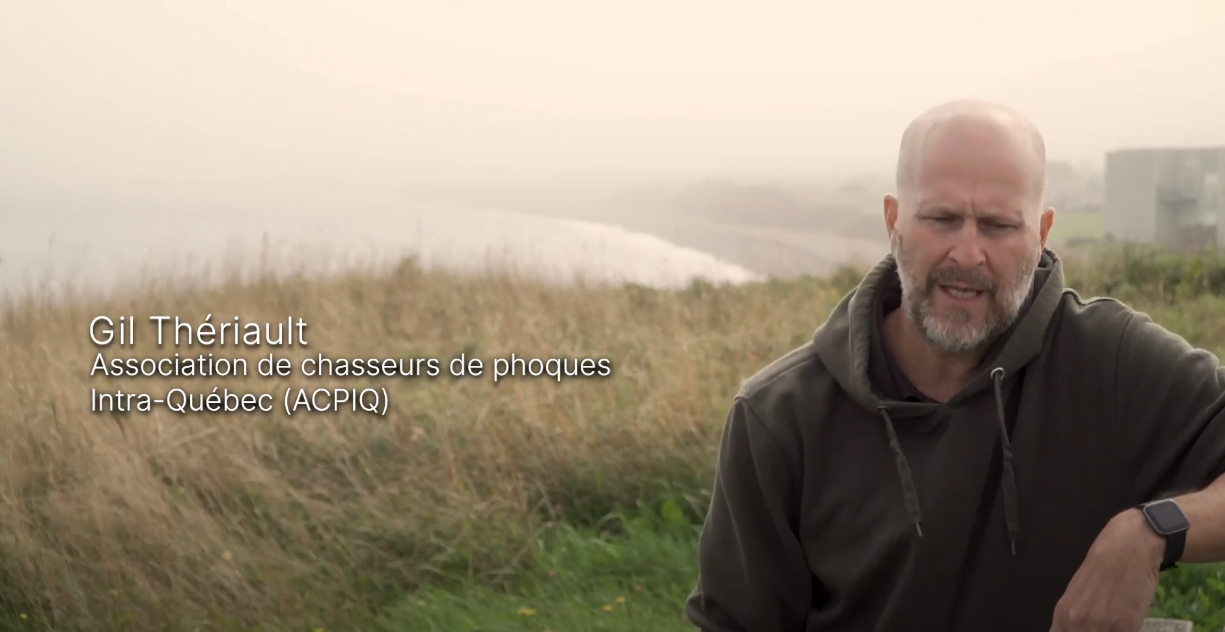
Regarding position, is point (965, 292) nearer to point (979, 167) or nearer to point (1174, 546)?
point (979, 167)

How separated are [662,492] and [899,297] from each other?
99.3 inches

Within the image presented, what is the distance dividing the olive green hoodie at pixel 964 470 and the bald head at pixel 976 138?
0.24m

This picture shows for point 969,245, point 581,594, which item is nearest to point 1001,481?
point 969,245

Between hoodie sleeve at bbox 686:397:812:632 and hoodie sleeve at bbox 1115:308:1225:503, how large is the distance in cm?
59

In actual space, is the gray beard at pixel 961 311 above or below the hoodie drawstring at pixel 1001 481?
above

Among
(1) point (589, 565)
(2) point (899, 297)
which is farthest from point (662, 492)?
(2) point (899, 297)

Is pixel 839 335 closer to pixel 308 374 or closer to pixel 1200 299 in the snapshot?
pixel 308 374

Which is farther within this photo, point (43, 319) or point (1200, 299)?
point (1200, 299)

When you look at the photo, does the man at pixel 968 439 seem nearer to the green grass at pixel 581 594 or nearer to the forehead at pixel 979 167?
the forehead at pixel 979 167

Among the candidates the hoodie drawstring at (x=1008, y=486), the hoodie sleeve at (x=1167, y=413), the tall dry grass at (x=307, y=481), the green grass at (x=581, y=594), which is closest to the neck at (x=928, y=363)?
the hoodie drawstring at (x=1008, y=486)

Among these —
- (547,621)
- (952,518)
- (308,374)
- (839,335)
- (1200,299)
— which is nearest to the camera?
(952,518)

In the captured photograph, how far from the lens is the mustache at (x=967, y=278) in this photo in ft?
7.02

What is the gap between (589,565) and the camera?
4281 mm

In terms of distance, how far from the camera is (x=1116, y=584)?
194cm
